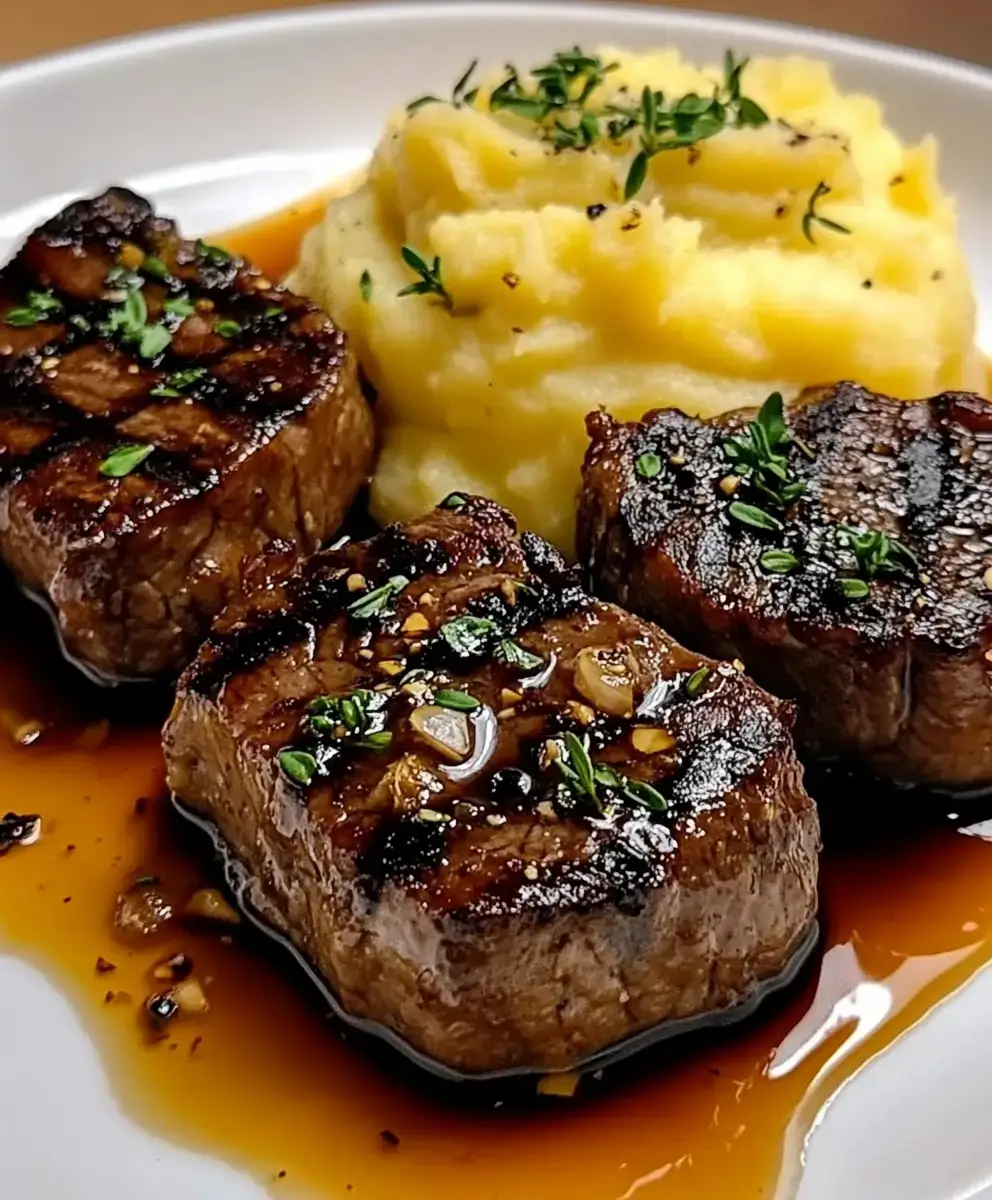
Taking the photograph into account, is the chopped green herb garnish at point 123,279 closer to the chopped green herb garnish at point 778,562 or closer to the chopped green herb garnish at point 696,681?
the chopped green herb garnish at point 778,562

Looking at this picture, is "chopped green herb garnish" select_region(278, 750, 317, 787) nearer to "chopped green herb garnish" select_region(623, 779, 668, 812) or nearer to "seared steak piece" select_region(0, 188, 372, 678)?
"chopped green herb garnish" select_region(623, 779, 668, 812)

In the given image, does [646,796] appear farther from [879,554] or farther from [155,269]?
[155,269]

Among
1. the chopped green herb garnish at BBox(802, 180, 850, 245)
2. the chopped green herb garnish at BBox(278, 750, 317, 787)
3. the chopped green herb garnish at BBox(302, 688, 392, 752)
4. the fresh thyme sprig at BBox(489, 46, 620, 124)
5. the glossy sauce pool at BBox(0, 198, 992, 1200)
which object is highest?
the fresh thyme sprig at BBox(489, 46, 620, 124)

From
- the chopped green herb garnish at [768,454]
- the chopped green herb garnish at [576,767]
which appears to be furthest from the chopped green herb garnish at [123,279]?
the chopped green herb garnish at [576,767]

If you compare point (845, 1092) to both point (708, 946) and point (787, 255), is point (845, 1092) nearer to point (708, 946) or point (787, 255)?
point (708, 946)

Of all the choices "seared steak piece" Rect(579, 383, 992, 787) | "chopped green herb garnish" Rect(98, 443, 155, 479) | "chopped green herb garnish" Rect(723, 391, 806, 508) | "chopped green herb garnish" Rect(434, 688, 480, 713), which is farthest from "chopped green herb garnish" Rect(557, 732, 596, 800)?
"chopped green herb garnish" Rect(98, 443, 155, 479)

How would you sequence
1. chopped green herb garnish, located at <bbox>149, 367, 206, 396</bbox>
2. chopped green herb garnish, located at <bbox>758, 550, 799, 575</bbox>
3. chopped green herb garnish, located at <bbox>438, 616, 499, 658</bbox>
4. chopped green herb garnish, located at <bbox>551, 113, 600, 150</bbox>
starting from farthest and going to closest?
chopped green herb garnish, located at <bbox>551, 113, 600, 150</bbox>
chopped green herb garnish, located at <bbox>149, 367, 206, 396</bbox>
chopped green herb garnish, located at <bbox>758, 550, 799, 575</bbox>
chopped green herb garnish, located at <bbox>438, 616, 499, 658</bbox>
